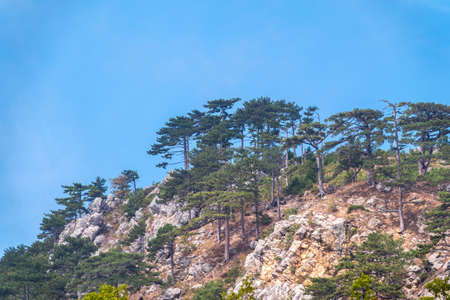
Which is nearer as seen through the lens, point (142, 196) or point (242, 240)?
point (242, 240)

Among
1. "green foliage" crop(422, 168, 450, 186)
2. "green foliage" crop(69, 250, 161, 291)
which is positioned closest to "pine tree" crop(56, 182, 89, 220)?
"green foliage" crop(69, 250, 161, 291)

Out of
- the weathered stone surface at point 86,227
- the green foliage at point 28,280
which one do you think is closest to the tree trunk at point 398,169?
the green foliage at point 28,280

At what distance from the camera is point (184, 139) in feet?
261

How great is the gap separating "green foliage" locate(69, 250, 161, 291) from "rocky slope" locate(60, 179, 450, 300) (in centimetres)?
423

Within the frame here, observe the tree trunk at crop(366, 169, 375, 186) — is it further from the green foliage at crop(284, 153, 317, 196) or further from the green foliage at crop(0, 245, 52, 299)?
the green foliage at crop(0, 245, 52, 299)

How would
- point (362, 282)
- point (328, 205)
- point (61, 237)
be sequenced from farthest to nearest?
point (61, 237), point (328, 205), point (362, 282)

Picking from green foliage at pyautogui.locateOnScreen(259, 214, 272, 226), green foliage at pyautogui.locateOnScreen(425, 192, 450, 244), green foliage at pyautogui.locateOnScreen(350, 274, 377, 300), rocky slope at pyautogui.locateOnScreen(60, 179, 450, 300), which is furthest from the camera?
green foliage at pyautogui.locateOnScreen(259, 214, 272, 226)

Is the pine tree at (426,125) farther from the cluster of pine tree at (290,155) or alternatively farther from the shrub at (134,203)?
the shrub at (134,203)

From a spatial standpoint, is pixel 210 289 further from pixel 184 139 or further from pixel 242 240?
pixel 184 139

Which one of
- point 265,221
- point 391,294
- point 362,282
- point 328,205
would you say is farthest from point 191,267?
point 362,282

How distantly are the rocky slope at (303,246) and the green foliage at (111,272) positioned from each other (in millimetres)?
4235

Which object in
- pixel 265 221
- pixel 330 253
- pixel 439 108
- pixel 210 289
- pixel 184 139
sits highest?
pixel 184 139

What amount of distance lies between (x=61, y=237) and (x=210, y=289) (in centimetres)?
4828

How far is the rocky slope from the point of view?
36656 millimetres
